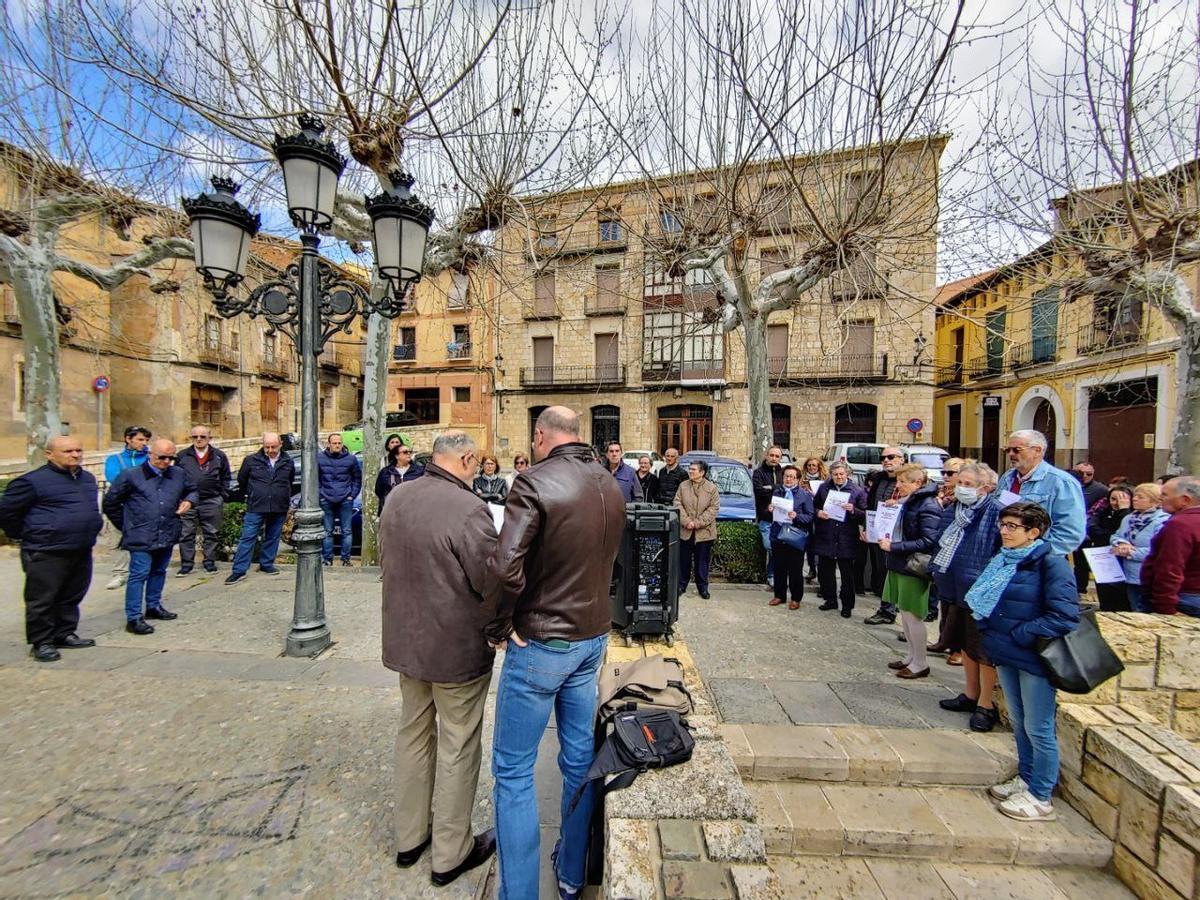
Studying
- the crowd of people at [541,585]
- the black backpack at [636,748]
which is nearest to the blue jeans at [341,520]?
the crowd of people at [541,585]

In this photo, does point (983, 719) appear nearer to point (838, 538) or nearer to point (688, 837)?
point (838, 538)

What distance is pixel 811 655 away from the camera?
15.1 feet

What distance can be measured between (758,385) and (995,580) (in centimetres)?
620

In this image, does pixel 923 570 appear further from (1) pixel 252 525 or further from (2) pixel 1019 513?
(1) pixel 252 525

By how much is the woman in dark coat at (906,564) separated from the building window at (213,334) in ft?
86.3

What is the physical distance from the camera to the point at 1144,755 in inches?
98.8

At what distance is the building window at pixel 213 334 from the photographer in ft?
71.1

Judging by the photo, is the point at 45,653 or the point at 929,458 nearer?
the point at 45,653

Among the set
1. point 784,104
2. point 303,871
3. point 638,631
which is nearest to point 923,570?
point 638,631

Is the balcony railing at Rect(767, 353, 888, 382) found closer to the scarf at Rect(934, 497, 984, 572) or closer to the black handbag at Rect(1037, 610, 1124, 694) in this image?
the scarf at Rect(934, 497, 984, 572)

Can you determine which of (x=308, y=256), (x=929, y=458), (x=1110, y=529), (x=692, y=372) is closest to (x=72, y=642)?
(x=308, y=256)

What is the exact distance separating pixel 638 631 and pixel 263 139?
7.29 m

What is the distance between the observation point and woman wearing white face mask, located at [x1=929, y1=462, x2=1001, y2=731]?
3336mm

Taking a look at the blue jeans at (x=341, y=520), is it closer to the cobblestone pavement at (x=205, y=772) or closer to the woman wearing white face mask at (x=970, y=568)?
the cobblestone pavement at (x=205, y=772)
